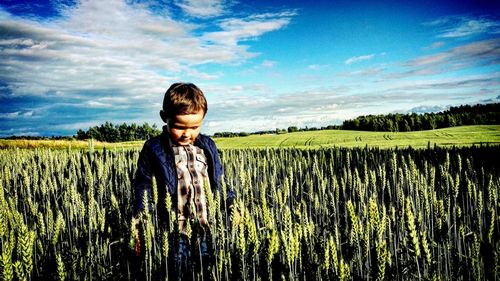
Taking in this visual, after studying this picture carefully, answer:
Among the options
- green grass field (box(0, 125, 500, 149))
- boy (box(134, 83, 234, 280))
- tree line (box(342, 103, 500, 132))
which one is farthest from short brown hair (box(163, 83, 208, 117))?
tree line (box(342, 103, 500, 132))

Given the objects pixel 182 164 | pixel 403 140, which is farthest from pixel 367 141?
pixel 182 164

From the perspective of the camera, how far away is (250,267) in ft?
5.16

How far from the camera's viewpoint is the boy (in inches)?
80.4

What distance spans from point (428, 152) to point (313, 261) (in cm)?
543

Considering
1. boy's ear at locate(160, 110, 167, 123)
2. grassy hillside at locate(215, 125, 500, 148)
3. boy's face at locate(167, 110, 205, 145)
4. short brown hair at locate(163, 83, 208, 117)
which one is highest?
short brown hair at locate(163, 83, 208, 117)

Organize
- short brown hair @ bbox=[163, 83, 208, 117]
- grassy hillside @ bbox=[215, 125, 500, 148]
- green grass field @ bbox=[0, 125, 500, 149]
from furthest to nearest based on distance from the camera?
1. green grass field @ bbox=[0, 125, 500, 149]
2. grassy hillside @ bbox=[215, 125, 500, 148]
3. short brown hair @ bbox=[163, 83, 208, 117]

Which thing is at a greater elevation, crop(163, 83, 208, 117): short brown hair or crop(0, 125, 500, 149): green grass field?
crop(163, 83, 208, 117): short brown hair

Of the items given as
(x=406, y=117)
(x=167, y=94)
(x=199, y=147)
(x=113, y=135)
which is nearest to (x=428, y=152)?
(x=199, y=147)

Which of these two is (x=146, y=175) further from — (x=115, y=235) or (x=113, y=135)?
(x=113, y=135)

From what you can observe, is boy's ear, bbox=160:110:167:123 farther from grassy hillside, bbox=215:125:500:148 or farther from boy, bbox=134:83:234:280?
grassy hillside, bbox=215:125:500:148

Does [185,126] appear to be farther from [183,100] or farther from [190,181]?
[190,181]

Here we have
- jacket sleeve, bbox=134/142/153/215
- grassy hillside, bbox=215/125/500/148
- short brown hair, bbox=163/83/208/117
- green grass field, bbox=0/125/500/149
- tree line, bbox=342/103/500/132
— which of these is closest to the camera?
short brown hair, bbox=163/83/208/117

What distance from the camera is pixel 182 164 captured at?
2.31 metres

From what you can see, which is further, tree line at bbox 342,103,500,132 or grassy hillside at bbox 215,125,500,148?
tree line at bbox 342,103,500,132
